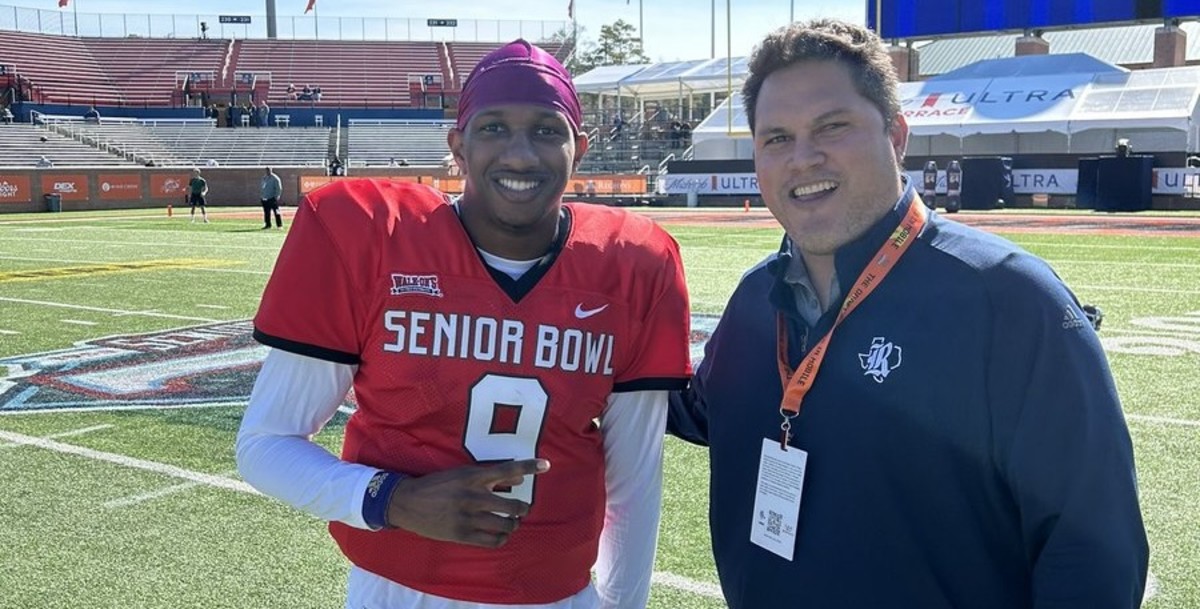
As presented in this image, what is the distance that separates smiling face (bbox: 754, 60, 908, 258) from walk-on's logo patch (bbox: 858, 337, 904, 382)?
0.22m

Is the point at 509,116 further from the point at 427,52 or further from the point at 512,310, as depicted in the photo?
the point at 427,52

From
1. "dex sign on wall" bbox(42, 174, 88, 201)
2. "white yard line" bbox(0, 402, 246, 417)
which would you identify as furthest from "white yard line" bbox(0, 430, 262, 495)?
"dex sign on wall" bbox(42, 174, 88, 201)

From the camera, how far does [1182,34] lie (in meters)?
33.8

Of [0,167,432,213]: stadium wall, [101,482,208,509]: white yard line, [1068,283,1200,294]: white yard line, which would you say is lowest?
[101,482,208,509]: white yard line

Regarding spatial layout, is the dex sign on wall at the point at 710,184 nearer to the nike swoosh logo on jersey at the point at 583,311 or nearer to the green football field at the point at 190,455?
the green football field at the point at 190,455

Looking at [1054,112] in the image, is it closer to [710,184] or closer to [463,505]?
[710,184]

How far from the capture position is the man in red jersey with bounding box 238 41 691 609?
202 cm

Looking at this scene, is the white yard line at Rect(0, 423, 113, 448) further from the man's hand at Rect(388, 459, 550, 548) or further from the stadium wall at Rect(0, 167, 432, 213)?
the stadium wall at Rect(0, 167, 432, 213)

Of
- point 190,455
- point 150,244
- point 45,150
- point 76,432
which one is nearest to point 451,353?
point 190,455

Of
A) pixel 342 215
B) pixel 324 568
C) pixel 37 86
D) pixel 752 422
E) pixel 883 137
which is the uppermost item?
pixel 37 86

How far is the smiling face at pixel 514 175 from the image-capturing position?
211cm

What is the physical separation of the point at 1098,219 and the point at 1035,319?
2051 centimetres

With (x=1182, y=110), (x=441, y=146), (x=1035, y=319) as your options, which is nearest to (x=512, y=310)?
(x=1035, y=319)

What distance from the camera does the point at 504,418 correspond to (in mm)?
2072
